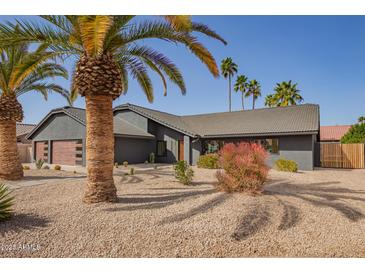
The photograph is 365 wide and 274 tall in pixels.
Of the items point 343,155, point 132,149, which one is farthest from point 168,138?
point 343,155

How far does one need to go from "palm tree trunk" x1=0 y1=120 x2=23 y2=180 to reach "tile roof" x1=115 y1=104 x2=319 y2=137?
37.6 feet

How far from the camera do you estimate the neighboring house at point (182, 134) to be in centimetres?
1628

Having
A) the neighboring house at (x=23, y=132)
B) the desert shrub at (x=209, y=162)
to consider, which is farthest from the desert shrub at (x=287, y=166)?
the neighboring house at (x=23, y=132)

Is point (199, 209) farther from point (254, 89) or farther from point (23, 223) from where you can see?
point (254, 89)

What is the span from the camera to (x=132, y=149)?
19578 mm

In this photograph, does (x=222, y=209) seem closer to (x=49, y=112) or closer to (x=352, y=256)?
(x=352, y=256)

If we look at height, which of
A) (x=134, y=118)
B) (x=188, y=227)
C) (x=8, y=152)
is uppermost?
(x=134, y=118)

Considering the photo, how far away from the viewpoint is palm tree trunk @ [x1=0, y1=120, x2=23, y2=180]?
33.9 feet

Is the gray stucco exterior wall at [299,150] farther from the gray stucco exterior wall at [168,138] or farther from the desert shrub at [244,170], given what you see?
the desert shrub at [244,170]

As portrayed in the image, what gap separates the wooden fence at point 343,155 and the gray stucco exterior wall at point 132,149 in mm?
15151

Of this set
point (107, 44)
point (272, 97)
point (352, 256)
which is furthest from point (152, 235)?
point (272, 97)

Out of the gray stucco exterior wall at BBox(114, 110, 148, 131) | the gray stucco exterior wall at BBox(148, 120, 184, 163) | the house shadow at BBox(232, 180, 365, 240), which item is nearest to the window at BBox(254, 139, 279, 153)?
the gray stucco exterior wall at BBox(148, 120, 184, 163)

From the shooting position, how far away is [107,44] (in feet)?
20.5

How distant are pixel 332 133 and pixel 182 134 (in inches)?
1033
